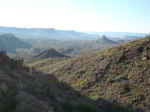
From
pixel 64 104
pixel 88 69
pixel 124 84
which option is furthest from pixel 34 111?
pixel 88 69

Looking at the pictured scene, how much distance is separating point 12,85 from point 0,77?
3.03ft

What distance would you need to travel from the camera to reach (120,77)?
15945 mm

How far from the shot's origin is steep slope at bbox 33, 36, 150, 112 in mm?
12797

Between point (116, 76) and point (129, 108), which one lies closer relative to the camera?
point (129, 108)

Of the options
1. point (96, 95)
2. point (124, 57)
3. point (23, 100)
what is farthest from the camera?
point (124, 57)

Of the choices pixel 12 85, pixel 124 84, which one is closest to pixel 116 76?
pixel 124 84

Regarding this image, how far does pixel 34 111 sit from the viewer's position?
662cm

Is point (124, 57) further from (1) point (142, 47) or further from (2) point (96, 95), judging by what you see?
(2) point (96, 95)

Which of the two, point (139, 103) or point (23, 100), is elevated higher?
point (23, 100)

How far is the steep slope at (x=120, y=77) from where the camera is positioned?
12.8 m

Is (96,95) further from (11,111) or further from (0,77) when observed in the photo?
(11,111)

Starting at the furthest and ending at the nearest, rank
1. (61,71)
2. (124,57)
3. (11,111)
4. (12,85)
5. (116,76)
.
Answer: (61,71) < (124,57) < (116,76) < (12,85) < (11,111)

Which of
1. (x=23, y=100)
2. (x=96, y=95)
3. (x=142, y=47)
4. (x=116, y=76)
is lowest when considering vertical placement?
(x=96, y=95)

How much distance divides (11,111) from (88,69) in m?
14.0
